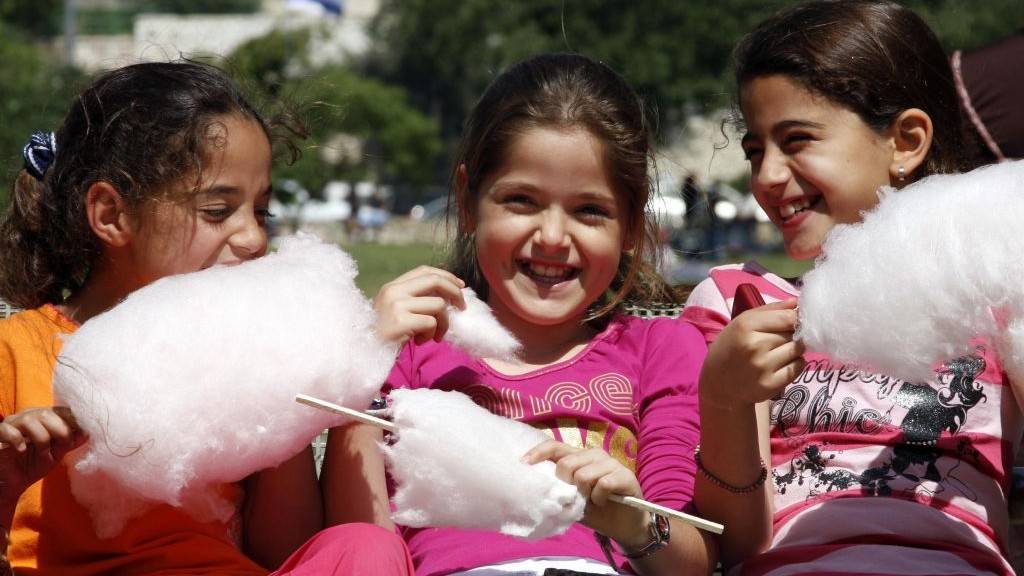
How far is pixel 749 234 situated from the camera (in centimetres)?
2634

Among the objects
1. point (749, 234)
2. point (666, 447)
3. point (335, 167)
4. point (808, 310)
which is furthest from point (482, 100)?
point (335, 167)

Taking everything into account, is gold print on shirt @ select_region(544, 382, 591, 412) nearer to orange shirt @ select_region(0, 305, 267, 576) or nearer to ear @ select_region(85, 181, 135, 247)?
orange shirt @ select_region(0, 305, 267, 576)

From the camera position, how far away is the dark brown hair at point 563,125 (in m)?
2.51

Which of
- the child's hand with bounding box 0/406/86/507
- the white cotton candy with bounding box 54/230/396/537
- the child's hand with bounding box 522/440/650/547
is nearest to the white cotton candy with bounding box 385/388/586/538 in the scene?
the child's hand with bounding box 522/440/650/547

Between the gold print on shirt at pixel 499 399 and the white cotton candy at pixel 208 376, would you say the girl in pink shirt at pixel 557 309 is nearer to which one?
the gold print on shirt at pixel 499 399

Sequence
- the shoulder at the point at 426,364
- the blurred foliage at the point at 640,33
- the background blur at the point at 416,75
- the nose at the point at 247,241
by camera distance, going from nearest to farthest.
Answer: the nose at the point at 247,241 < the shoulder at the point at 426,364 < the background blur at the point at 416,75 < the blurred foliage at the point at 640,33

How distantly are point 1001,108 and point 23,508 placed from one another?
3.52 m

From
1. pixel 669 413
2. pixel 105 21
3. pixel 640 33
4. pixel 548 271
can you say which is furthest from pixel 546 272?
pixel 105 21

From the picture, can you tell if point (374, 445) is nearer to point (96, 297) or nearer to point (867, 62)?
point (96, 297)

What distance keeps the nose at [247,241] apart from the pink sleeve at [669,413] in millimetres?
822

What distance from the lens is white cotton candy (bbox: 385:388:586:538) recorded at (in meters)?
1.84

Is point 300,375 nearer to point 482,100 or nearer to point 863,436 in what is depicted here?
point 482,100

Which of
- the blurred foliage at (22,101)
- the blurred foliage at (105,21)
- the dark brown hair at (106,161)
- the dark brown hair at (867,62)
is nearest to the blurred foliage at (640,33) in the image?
the blurred foliage at (22,101)

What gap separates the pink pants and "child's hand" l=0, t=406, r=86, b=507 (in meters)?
0.40
